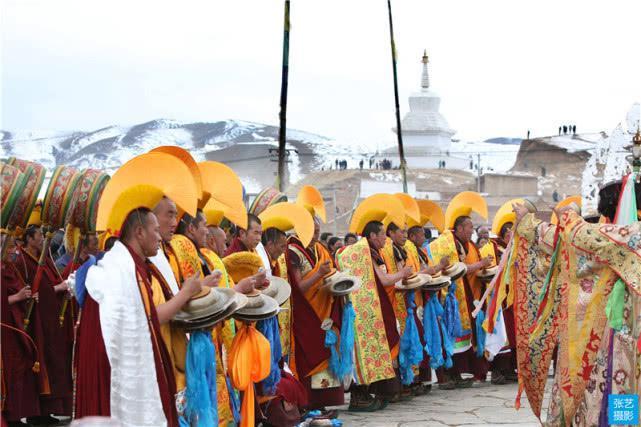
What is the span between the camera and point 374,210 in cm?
1026

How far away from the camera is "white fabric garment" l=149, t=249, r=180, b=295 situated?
18.2ft

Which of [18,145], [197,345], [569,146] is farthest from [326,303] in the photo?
[18,145]

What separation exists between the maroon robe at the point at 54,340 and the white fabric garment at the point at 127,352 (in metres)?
4.35

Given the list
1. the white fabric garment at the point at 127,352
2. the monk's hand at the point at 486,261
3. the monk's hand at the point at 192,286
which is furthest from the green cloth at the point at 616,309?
the monk's hand at the point at 486,261

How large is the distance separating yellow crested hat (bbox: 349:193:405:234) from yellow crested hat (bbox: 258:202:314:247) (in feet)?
5.88

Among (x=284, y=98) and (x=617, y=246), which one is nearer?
(x=617, y=246)

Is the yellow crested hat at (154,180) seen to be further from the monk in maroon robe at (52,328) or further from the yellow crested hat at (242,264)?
the monk in maroon robe at (52,328)

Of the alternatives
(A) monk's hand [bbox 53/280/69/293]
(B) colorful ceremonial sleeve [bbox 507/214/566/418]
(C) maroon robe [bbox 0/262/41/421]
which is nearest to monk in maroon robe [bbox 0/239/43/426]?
(C) maroon robe [bbox 0/262/41/421]

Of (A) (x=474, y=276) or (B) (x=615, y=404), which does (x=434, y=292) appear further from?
(B) (x=615, y=404)

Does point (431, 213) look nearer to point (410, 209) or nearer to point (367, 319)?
point (410, 209)

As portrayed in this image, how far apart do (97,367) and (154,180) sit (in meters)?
1.02

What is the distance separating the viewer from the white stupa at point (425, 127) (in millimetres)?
70250

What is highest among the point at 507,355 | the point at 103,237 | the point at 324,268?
the point at 103,237

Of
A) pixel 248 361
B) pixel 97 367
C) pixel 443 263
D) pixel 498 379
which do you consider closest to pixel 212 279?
pixel 97 367
